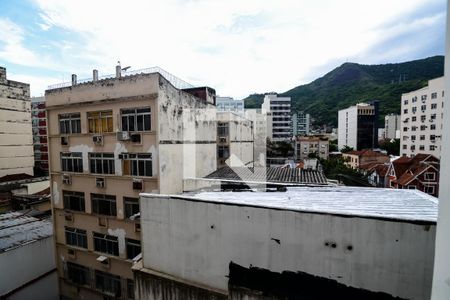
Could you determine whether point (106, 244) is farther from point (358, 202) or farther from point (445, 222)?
point (445, 222)

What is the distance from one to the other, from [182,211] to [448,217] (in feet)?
16.3

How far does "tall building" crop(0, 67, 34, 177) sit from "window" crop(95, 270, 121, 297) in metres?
23.0

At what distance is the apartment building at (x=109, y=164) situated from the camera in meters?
10.1

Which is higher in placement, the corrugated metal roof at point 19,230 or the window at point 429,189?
the corrugated metal roof at point 19,230

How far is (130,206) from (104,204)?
1.55 metres

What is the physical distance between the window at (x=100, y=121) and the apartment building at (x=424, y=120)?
4199 cm

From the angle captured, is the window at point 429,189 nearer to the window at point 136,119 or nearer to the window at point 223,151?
the window at point 223,151

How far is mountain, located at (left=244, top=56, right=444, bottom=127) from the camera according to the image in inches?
3514

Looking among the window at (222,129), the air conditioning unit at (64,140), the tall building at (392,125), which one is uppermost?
the tall building at (392,125)

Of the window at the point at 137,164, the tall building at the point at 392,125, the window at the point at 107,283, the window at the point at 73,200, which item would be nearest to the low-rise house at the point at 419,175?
the window at the point at 137,164

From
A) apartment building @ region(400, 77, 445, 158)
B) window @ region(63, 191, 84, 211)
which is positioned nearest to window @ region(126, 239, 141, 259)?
window @ region(63, 191, 84, 211)

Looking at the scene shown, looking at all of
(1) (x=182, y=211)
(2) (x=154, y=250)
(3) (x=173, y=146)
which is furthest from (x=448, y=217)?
(3) (x=173, y=146)

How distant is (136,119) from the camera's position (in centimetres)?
1017

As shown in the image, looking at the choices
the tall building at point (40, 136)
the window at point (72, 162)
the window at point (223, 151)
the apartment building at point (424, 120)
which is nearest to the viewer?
the window at point (72, 162)
